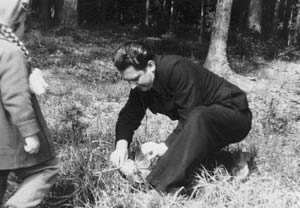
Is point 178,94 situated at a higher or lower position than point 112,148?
higher

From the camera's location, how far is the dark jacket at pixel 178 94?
3559mm

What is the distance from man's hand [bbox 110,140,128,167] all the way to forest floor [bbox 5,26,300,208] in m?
0.06

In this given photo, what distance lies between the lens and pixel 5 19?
2.74 m

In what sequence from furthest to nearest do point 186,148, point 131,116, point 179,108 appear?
point 131,116, point 179,108, point 186,148

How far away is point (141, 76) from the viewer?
3564 mm

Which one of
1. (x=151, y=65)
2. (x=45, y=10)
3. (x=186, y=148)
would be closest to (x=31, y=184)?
(x=186, y=148)

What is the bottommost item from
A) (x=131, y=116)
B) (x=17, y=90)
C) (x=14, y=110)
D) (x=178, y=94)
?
(x=131, y=116)

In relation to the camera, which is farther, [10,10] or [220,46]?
[220,46]

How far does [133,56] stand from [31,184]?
115 cm

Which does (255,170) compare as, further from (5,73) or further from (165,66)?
(5,73)

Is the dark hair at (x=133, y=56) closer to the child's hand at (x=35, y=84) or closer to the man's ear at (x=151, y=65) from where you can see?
the man's ear at (x=151, y=65)

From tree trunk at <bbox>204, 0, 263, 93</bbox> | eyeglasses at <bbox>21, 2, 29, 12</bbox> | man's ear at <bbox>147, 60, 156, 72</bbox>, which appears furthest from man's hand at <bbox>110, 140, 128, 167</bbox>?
tree trunk at <bbox>204, 0, 263, 93</bbox>

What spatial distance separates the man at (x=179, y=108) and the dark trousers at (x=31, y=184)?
79 cm

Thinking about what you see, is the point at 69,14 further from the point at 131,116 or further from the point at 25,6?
the point at 25,6
